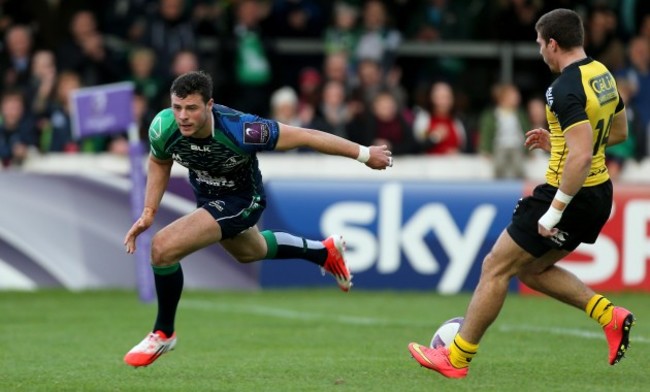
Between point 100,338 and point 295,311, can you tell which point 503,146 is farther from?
point 100,338

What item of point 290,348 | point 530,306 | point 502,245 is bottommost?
point 530,306

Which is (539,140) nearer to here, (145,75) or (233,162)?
(233,162)

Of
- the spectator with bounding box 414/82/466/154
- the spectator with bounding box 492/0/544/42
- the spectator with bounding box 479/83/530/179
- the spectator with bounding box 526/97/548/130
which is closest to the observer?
the spectator with bounding box 479/83/530/179

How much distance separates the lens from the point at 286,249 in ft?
35.2

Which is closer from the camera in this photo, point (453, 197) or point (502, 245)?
point (502, 245)

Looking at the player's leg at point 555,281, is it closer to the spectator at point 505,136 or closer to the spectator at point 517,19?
the spectator at point 505,136

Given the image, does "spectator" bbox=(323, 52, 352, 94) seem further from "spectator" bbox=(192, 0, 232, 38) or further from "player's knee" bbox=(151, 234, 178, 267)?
"player's knee" bbox=(151, 234, 178, 267)

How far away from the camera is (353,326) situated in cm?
1302

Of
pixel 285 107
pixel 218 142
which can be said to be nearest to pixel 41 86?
pixel 285 107

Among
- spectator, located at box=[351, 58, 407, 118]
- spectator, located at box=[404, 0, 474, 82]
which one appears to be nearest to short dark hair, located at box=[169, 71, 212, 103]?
spectator, located at box=[351, 58, 407, 118]

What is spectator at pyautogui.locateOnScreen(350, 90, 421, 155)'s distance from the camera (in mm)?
17266

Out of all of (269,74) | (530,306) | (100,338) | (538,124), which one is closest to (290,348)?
(100,338)

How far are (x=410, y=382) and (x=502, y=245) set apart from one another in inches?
40.5

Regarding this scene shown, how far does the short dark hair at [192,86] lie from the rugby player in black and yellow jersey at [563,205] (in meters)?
2.06
